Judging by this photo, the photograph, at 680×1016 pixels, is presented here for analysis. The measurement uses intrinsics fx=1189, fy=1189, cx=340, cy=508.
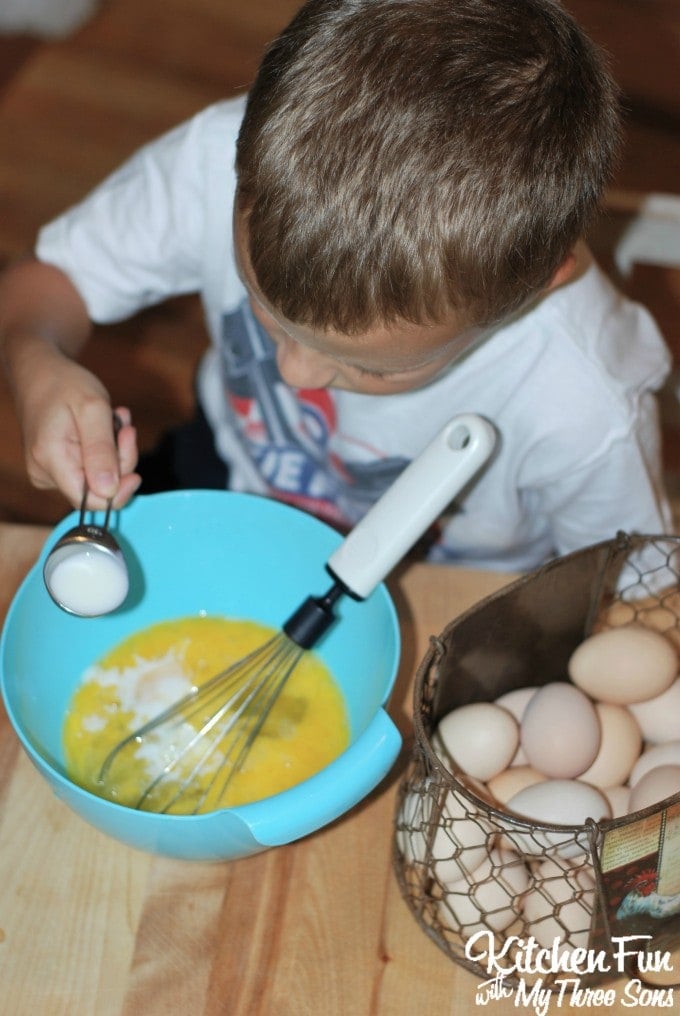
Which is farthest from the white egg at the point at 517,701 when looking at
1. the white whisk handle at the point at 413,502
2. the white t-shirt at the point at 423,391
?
the white t-shirt at the point at 423,391

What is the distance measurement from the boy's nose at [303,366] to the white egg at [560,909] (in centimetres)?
29

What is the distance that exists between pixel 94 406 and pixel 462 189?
0.91 ft

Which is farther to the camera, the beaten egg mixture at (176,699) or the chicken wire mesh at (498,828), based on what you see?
the beaten egg mixture at (176,699)

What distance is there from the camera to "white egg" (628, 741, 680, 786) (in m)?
0.63

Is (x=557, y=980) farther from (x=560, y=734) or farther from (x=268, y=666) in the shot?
(x=268, y=666)

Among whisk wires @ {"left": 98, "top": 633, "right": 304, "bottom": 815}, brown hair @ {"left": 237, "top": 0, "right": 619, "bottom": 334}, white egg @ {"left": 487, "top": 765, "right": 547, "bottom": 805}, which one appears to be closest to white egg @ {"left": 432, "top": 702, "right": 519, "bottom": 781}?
white egg @ {"left": 487, "top": 765, "right": 547, "bottom": 805}

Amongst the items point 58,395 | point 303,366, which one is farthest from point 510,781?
point 58,395

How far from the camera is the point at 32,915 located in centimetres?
62

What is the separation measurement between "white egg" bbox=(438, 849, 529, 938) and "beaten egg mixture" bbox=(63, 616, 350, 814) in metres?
0.11

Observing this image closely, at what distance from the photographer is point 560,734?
25.0 inches

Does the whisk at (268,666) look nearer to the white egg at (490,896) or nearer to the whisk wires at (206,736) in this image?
the whisk wires at (206,736)

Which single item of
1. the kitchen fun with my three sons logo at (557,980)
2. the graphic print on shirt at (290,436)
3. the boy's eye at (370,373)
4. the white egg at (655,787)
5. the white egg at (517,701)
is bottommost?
the graphic print on shirt at (290,436)

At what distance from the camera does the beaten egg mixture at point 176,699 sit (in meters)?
0.66

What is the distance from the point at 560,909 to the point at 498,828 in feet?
0.20
